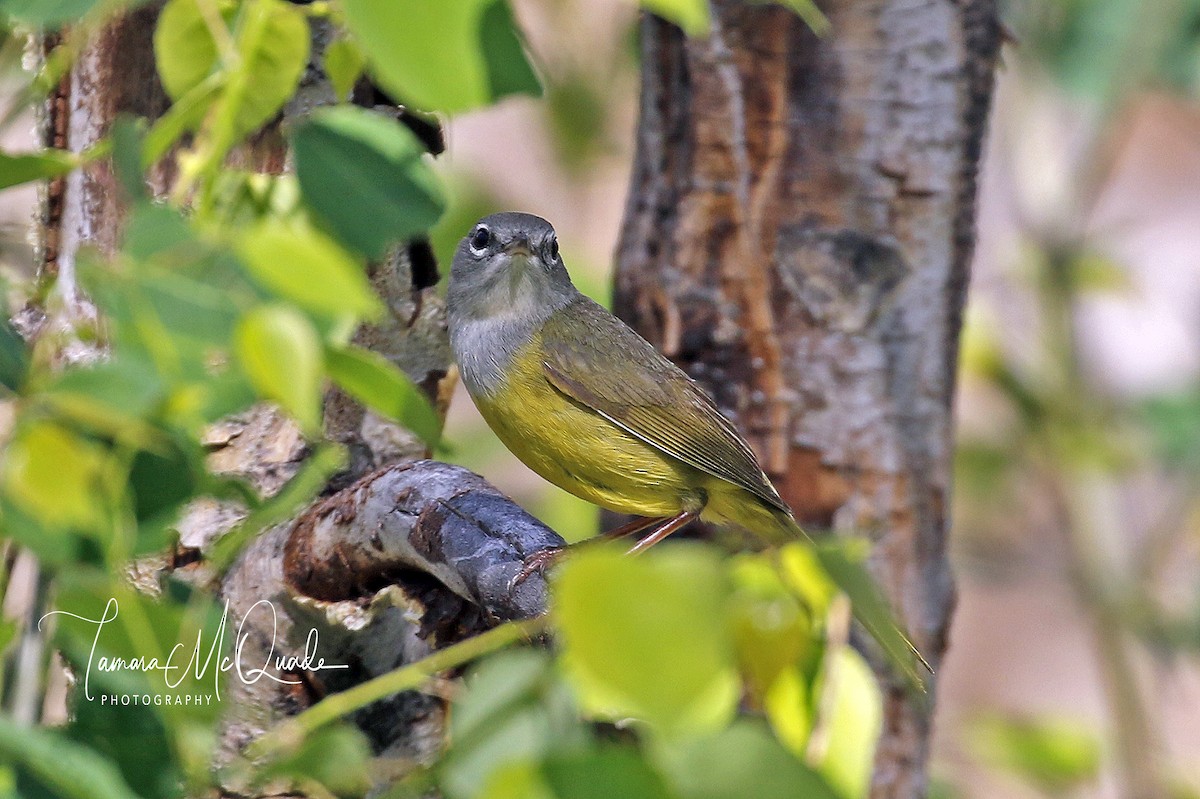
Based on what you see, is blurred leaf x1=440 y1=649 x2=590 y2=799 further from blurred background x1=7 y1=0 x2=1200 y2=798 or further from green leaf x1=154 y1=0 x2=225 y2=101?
blurred background x1=7 y1=0 x2=1200 y2=798

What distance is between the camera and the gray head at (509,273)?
3195mm

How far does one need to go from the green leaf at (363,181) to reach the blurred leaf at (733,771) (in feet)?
2.07

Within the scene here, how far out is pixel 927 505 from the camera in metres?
3.19

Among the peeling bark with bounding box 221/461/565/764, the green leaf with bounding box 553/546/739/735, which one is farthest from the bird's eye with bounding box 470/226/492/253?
the green leaf with bounding box 553/546/739/735

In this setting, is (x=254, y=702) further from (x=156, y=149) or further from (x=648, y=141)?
(x=648, y=141)

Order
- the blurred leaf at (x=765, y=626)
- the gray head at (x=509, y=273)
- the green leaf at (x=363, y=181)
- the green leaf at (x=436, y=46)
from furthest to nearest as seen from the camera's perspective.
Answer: the gray head at (x=509, y=273)
the green leaf at (x=363, y=181)
the blurred leaf at (x=765, y=626)
the green leaf at (x=436, y=46)

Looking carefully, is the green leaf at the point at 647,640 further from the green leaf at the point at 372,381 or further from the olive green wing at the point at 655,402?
the olive green wing at the point at 655,402

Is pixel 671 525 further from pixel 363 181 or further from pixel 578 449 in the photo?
pixel 363 181

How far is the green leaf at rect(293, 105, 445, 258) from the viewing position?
1.26m

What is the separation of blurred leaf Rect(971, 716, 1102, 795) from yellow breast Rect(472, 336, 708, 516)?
2.09 meters

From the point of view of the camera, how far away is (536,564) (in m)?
1.99

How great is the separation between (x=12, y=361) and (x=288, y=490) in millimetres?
280

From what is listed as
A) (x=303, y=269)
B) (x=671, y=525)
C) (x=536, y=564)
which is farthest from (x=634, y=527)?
(x=303, y=269)

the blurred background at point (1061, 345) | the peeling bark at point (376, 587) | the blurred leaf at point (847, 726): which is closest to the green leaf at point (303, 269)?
the blurred leaf at point (847, 726)
